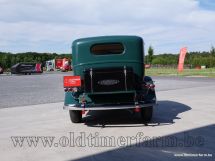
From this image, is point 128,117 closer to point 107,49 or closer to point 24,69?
point 107,49

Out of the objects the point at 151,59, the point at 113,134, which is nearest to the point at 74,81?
the point at 113,134

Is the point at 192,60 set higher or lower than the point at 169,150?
higher

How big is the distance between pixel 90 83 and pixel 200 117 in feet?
10.0

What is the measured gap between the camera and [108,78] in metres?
8.20

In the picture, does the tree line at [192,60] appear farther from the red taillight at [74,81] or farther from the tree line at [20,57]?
the red taillight at [74,81]

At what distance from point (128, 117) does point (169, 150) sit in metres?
3.49

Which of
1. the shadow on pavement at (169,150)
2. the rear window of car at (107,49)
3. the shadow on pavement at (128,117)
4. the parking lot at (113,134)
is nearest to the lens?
the shadow on pavement at (169,150)

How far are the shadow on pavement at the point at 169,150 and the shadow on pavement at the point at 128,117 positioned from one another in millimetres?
1592

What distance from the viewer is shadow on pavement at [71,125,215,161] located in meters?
5.62

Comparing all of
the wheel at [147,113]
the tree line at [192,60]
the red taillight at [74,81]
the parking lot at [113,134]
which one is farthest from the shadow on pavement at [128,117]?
the tree line at [192,60]

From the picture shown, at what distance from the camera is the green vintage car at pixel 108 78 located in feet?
26.9

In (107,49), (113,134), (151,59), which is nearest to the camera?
(113,134)

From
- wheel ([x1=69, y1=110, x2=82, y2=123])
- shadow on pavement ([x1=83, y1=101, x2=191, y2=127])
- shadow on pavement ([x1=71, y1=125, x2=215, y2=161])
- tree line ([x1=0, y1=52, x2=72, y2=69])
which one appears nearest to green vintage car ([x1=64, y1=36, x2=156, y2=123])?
wheel ([x1=69, y1=110, x2=82, y2=123])

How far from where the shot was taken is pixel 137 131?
762 cm
